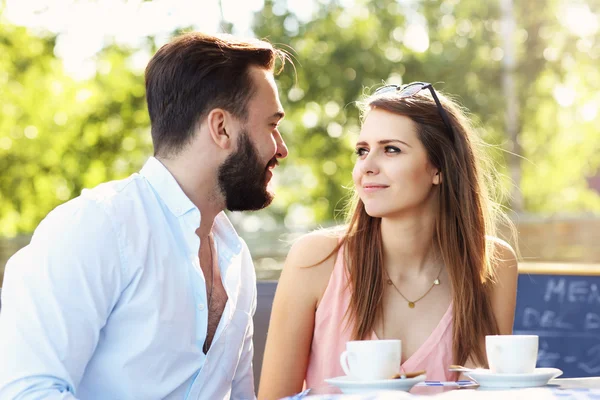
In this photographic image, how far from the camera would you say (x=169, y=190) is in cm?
186

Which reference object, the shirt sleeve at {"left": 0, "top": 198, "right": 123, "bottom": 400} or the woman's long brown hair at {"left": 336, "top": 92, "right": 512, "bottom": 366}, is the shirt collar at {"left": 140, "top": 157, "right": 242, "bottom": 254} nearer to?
the shirt sleeve at {"left": 0, "top": 198, "right": 123, "bottom": 400}

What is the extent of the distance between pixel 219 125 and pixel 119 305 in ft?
1.60

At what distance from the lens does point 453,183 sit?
2.40 metres

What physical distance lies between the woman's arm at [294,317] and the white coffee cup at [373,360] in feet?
2.87

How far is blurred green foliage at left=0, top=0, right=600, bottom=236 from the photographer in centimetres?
1084

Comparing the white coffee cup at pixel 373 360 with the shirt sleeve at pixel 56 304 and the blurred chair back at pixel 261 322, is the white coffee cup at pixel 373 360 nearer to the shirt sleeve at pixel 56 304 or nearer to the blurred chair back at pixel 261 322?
the shirt sleeve at pixel 56 304

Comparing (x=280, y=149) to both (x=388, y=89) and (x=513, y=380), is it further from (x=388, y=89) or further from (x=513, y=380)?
(x=513, y=380)

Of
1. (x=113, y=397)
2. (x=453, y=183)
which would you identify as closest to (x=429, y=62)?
(x=453, y=183)

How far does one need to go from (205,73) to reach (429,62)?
925 centimetres

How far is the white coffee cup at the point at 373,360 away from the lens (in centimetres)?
138

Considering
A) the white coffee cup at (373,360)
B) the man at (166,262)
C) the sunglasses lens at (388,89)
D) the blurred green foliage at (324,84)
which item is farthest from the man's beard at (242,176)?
the blurred green foliage at (324,84)

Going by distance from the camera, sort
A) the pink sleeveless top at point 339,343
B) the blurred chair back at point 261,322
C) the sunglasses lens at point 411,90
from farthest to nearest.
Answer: the blurred chair back at point 261,322 → the sunglasses lens at point 411,90 → the pink sleeveless top at point 339,343

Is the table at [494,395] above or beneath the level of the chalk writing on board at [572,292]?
above

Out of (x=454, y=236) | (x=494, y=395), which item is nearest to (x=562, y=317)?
(x=454, y=236)
